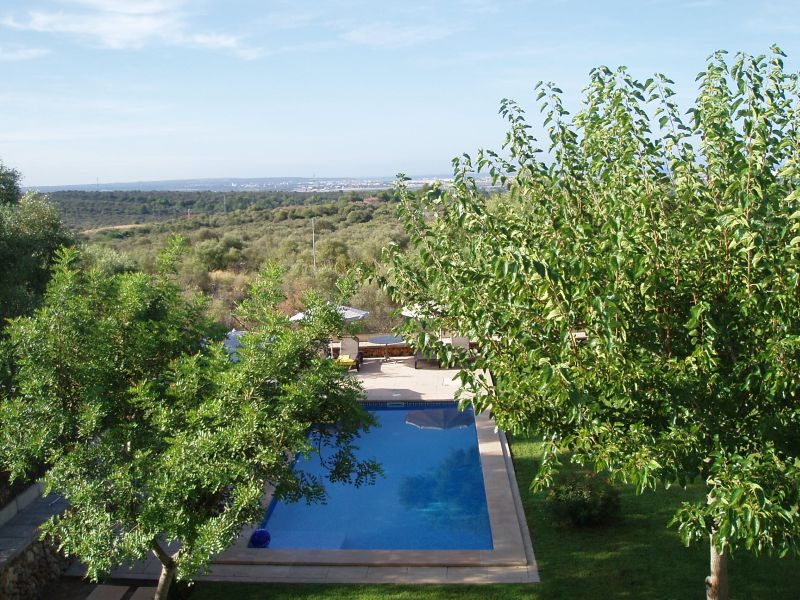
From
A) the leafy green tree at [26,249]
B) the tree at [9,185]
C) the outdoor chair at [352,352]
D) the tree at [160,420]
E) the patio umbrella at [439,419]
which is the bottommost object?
the patio umbrella at [439,419]

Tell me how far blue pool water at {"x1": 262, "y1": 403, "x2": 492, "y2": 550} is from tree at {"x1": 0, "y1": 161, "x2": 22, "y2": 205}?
31.7 feet

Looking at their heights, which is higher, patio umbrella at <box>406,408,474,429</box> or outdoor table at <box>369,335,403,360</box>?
outdoor table at <box>369,335,403,360</box>

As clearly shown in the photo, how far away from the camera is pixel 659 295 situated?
6.12 meters

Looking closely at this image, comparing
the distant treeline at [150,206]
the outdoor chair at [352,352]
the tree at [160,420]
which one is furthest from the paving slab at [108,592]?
the distant treeline at [150,206]

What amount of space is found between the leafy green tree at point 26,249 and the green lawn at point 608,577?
741 centimetres

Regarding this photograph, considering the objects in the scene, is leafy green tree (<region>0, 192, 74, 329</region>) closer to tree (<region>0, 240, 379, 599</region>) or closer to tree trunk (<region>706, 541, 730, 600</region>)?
tree (<region>0, 240, 379, 599</region>)

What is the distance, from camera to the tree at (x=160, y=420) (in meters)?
7.24

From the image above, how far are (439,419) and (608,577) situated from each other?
9650 mm

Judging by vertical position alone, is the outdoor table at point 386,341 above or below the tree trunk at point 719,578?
below

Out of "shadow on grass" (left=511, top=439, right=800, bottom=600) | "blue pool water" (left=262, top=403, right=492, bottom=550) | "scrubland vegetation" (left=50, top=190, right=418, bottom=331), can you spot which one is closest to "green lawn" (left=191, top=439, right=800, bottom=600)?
"shadow on grass" (left=511, top=439, right=800, bottom=600)

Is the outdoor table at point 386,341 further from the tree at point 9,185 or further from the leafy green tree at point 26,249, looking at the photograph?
the tree at point 9,185

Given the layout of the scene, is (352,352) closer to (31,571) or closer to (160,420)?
(31,571)

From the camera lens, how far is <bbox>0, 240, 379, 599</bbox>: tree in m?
7.24

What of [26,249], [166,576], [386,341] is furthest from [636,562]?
[386,341]
